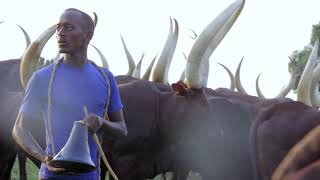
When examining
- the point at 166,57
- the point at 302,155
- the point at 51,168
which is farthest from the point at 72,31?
the point at 166,57

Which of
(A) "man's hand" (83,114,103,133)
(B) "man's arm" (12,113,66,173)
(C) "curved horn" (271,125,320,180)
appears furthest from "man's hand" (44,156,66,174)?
(C) "curved horn" (271,125,320,180)

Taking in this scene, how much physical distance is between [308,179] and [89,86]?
147 cm

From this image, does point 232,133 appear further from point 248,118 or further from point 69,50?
point 69,50

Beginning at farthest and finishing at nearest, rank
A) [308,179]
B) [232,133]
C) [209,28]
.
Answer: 1. [232,133]
2. [209,28]
3. [308,179]

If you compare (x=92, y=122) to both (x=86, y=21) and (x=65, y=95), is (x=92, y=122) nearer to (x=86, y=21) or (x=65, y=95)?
(x=65, y=95)

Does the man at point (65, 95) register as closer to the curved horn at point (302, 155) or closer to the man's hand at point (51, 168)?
the man's hand at point (51, 168)

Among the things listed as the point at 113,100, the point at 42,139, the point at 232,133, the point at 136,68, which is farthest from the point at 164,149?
the point at 136,68

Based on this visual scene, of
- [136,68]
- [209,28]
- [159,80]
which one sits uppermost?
[209,28]

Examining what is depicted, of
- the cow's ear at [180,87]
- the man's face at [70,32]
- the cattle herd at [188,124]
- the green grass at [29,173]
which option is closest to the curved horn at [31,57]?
the cattle herd at [188,124]

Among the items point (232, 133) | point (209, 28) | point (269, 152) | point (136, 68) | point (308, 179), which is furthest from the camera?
point (136, 68)

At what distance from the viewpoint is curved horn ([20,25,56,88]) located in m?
5.14

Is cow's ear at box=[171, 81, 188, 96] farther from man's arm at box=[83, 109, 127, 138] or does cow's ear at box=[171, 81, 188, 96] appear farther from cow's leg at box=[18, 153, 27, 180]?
man's arm at box=[83, 109, 127, 138]

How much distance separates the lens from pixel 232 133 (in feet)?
20.8

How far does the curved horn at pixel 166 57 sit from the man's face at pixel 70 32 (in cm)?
436
